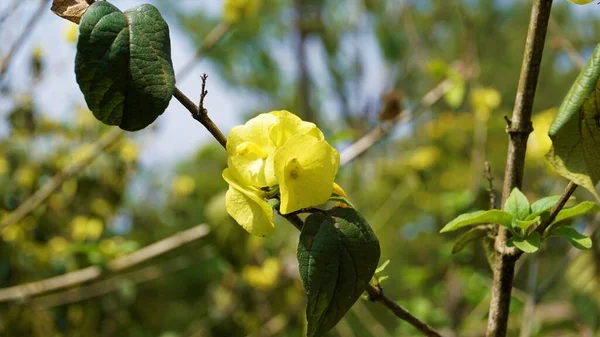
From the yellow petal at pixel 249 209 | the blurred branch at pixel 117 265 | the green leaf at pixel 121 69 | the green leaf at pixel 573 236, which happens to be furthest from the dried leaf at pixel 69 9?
the blurred branch at pixel 117 265

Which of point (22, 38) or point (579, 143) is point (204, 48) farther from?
point (579, 143)

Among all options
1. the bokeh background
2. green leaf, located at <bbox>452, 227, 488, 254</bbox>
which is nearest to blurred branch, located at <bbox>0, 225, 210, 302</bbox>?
the bokeh background

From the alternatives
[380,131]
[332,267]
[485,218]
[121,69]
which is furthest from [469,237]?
[380,131]

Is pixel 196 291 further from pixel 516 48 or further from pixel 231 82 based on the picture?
pixel 516 48

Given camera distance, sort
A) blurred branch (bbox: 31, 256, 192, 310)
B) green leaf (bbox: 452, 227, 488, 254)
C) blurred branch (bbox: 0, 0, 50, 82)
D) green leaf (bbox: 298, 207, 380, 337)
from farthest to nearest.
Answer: blurred branch (bbox: 31, 256, 192, 310)
blurred branch (bbox: 0, 0, 50, 82)
green leaf (bbox: 452, 227, 488, 254)
green leaf (bbox: 298, 207, 380, 337)

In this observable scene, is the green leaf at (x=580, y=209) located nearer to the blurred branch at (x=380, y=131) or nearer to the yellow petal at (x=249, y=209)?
the yellow petal at (x=249, y=209)

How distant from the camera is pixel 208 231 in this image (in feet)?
3.46

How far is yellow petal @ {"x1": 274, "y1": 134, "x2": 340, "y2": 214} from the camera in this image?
0.36 metres

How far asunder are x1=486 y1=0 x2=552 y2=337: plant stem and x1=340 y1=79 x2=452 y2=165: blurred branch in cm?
65

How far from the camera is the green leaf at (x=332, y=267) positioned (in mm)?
339

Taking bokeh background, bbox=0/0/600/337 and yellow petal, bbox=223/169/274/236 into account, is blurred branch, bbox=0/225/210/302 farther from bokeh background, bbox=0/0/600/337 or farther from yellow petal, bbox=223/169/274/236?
yellow petal, bbox=223/169/274/236

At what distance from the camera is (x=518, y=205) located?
0.42 meters

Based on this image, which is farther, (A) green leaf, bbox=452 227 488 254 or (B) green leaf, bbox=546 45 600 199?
(A) green leaf, bbox=452 227 488 254

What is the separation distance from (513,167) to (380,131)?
31.8 inches
